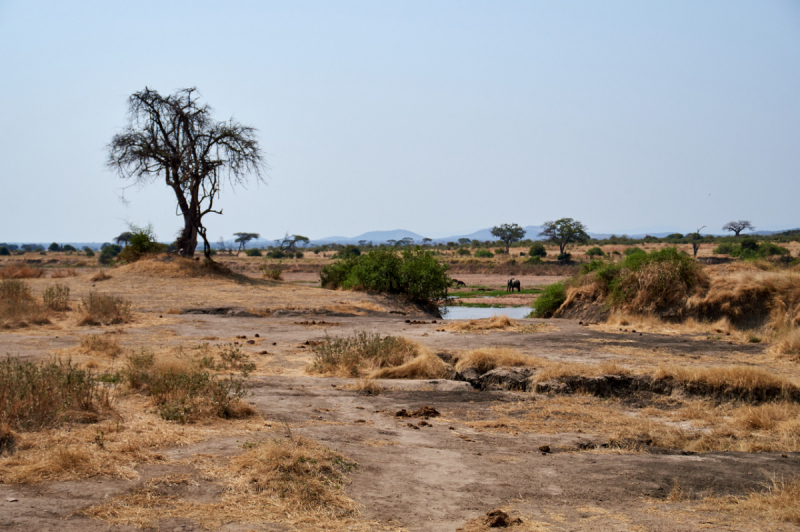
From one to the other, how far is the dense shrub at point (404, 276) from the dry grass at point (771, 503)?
19474 millimetres

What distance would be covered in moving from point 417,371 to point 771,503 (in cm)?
605

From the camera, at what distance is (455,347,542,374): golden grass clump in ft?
33.3

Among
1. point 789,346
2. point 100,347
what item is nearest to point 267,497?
point 100,347

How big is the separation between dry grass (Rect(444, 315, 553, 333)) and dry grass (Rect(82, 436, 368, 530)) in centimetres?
999

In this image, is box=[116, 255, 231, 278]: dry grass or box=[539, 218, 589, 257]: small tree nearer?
box=[116, 255, 231, 278]: dry grass

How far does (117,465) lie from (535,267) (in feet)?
198

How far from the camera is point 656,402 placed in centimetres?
871

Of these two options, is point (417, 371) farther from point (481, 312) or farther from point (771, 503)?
point (481, 312)

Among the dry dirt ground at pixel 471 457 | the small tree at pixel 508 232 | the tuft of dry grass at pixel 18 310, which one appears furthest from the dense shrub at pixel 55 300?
the small tree at pixel 508 232

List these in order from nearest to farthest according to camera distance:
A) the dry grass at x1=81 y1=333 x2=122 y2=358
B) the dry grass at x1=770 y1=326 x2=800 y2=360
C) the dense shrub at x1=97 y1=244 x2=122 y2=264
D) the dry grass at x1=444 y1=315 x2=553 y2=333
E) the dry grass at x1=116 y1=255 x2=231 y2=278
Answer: the dry grass at x1=81 y1=333 x2=122 y2=358 → the dry grass at x1=770 y1=326 x2=800 y2=360 → the dry grass at x1=444 y1=315 x2=553 y2=333 → the dry grass at x1=116 y1=255 x2=231 y2=278 → the dense shrub at x1=97 y1=244 x2=122 y2=264

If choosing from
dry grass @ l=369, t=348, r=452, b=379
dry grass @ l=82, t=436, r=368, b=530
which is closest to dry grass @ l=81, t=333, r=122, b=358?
dry grass @ l=369, t=348, r=452, b=379

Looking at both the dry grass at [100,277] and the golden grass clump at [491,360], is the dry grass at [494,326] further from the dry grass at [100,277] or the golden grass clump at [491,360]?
the dry grass at [100,277]

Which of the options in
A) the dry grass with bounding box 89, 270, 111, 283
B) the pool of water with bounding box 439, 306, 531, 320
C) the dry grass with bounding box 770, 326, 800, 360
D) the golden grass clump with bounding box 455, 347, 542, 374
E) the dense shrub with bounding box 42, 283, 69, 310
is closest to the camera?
the golden grass clump with bounding box 455, 347, 542, 374

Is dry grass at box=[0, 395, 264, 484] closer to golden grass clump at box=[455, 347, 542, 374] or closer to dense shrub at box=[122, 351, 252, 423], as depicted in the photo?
dense shrub at box=[122, 351, 252, 423]
